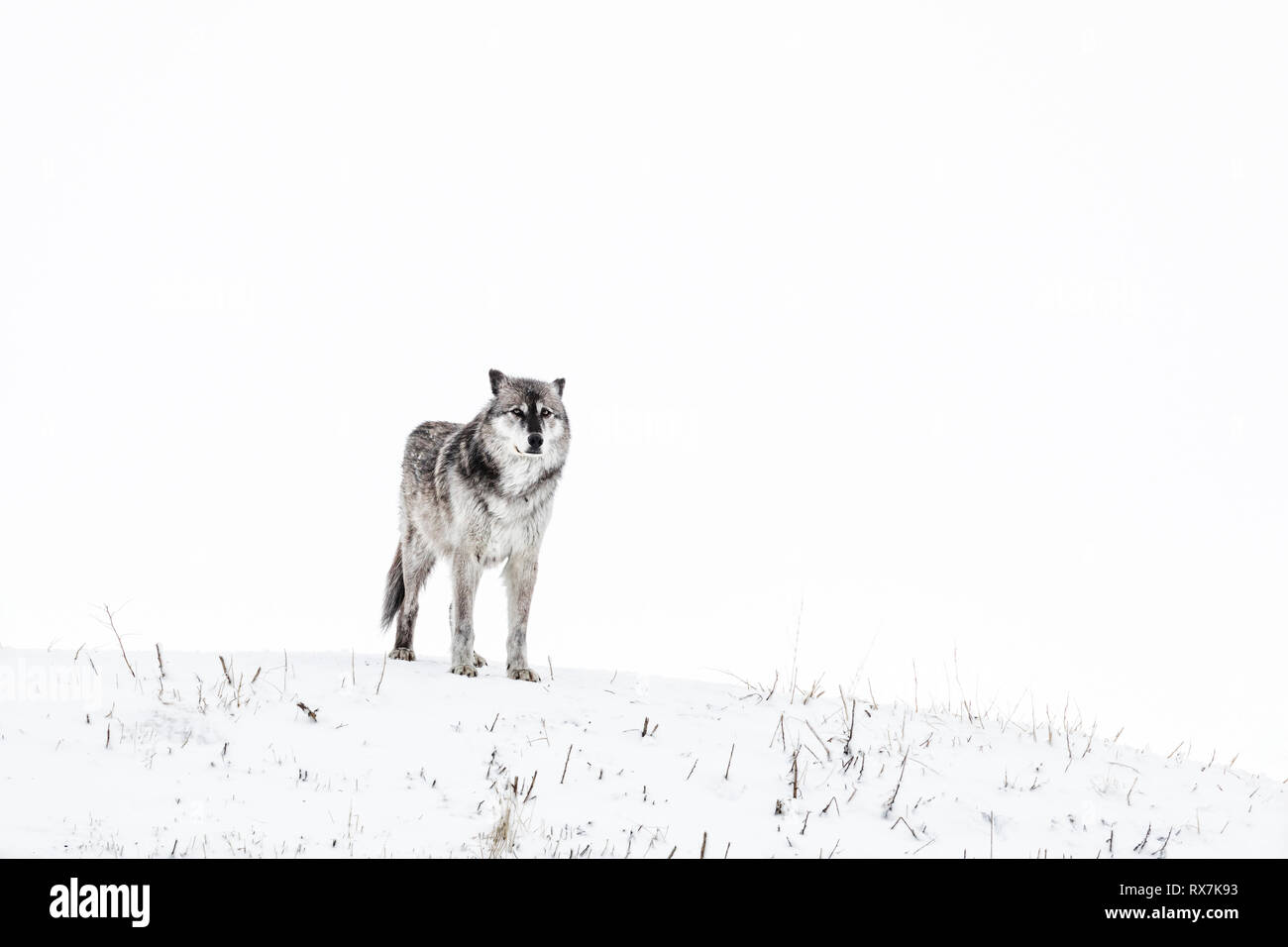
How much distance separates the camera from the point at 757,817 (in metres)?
6.99

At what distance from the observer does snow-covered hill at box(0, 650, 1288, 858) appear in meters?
6.10

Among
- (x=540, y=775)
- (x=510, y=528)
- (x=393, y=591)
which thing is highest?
(x=510, y=528)

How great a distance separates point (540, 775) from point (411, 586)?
575 centimetres

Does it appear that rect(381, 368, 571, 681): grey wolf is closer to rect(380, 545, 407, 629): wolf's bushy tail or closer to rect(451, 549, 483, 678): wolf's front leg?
rect(451, 549, 483, 678): wolf's front leg

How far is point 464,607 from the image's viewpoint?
35.4ft

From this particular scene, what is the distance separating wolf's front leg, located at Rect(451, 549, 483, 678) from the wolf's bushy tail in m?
2.30

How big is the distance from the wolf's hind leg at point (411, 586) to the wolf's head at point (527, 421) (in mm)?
2507

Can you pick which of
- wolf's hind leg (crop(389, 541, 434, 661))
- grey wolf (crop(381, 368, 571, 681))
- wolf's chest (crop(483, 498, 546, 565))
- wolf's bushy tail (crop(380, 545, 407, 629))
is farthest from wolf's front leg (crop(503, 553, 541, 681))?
wolf's bushy tail (crop(380, 545, 407, 629))

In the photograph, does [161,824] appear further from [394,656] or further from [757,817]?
[394,656]

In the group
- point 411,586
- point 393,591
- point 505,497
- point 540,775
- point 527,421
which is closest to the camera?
point 540,775

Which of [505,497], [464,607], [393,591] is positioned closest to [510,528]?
[505,497]

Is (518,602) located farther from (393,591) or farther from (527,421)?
(393,591)

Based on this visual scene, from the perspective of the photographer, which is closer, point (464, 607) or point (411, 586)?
point (464, 607)
